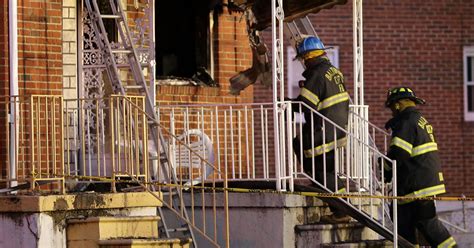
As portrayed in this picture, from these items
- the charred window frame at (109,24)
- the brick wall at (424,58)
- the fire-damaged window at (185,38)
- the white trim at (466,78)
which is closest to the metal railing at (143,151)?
the fire-damaged window at (185,38)

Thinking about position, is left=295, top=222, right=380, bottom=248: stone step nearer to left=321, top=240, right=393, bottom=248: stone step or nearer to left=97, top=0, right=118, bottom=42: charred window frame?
left=321, top=240, right=393, bottom=248: stone step

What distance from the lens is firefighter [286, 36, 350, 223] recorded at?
14.2 metres

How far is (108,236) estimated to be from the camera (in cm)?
1228

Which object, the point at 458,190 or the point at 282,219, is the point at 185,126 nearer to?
the point at 282,219

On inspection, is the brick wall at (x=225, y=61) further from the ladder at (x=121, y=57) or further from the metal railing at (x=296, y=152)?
the ladder at (x=121, y=57)

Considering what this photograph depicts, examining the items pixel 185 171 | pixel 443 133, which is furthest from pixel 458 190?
pixel 185 171

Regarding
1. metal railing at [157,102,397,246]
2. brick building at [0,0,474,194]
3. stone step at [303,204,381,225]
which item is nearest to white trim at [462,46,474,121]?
brick building at [0,0,474,194]

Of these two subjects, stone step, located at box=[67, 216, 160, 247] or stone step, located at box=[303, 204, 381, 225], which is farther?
stone step, located at box=[303, 204, 381, 225]

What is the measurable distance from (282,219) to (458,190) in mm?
11109

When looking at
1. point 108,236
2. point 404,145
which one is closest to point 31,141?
point 108,236

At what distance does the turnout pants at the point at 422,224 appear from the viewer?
46.1 feet

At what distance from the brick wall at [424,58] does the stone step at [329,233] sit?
9644mm

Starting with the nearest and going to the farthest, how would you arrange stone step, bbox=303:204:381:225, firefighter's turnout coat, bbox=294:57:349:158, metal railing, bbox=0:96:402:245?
metal railing, bbox=0:96:402:245 → stone step, bbox=303:204:381:225 → firefighter's turnout coat, bbox=294:57:349:158

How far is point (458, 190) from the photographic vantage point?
80.0ft
